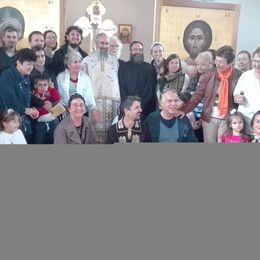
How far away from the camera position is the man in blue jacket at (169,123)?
230 cm

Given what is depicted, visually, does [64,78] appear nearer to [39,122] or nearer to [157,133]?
[39,122]

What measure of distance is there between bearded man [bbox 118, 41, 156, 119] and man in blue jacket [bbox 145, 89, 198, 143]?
6cm

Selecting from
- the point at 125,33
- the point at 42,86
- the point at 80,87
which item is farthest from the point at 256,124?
the point at 42,86

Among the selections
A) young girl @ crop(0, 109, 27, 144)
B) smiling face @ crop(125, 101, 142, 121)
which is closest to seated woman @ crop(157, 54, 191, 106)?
smiling face @ crop(125, 101, 142, 121)

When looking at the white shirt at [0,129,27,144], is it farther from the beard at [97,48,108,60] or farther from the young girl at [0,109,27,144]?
the beard at [97,48,108,60]

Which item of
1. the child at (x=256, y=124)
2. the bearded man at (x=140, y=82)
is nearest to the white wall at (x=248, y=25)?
the child at (x=256, y=124)

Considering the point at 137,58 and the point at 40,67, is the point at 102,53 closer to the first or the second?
the point at 137,58

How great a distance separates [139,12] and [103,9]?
7.8 inches

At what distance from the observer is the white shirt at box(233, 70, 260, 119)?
94.0 inches

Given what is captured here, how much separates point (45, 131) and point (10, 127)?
7.6 inches

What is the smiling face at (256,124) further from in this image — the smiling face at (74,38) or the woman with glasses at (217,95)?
the smiling face at (74,38)

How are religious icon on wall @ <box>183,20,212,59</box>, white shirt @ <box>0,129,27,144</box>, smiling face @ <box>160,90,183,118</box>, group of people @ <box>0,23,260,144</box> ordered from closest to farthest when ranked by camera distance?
white shirt @ <box>0,129,27,144</box> < group of people @ <box>0,23,260,144</box> < religious icon on wall @ <box>183,20,212,59</box> < smiling face @ <box>160,90,183,118</box>

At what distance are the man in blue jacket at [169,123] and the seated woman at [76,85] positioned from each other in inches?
13.9

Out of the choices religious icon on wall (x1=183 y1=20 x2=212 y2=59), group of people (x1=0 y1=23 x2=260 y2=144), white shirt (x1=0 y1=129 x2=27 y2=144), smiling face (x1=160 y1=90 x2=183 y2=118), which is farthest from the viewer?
smiling face (x1=160 y1=90 x2=183 y2=118)
